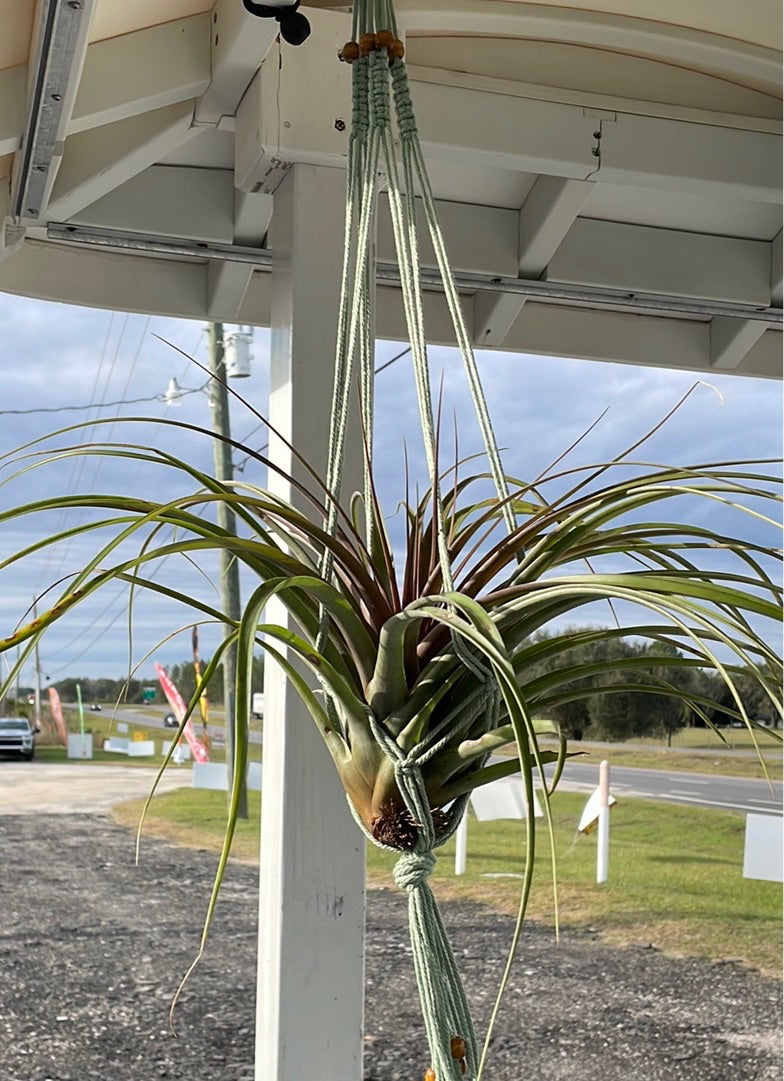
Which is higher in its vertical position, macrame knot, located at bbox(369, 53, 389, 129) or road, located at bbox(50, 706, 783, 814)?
macrame knot, located at bbox(369, 53, 389, 129)

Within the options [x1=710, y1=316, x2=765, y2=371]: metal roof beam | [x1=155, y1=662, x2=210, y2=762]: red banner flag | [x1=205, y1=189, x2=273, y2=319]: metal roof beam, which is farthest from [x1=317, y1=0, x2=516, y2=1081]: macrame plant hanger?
[x1=155, y1=662, x2=210, y2=762]: red banner flag

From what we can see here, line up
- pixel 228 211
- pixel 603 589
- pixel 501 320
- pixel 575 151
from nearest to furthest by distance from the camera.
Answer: pixel 603 589 < pixel 575 151 < pixel 228 211 < pixel 501 320

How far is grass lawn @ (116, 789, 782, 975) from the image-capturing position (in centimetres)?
605

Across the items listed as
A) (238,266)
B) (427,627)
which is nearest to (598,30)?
(238,266)

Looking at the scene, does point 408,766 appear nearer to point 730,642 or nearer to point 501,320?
point 730,642

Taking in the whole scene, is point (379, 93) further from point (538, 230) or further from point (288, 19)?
point (538, 230)

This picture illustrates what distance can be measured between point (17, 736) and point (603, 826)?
3.20 meters

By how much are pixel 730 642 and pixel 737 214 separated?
127cm

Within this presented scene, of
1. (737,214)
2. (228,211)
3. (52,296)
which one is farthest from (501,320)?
(52,296)

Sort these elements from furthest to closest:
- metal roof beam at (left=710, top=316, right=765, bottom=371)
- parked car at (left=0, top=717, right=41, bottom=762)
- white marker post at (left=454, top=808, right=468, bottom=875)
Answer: parked car at (left=0, top=717, right=41, bottom=762), white marker post at (left=454, top=808, right=468, bottom=875), metal roof beam at (left=710, top=316, right=765, bottom=371)

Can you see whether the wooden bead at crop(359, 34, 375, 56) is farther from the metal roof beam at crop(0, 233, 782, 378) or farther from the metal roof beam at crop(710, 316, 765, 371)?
the metal roof beam at crop(710, 316, 765, 371)

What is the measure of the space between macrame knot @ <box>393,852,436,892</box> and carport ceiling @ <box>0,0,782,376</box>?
0.58m

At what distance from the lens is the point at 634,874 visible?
6254 mm

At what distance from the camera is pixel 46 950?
6242 millimetres
